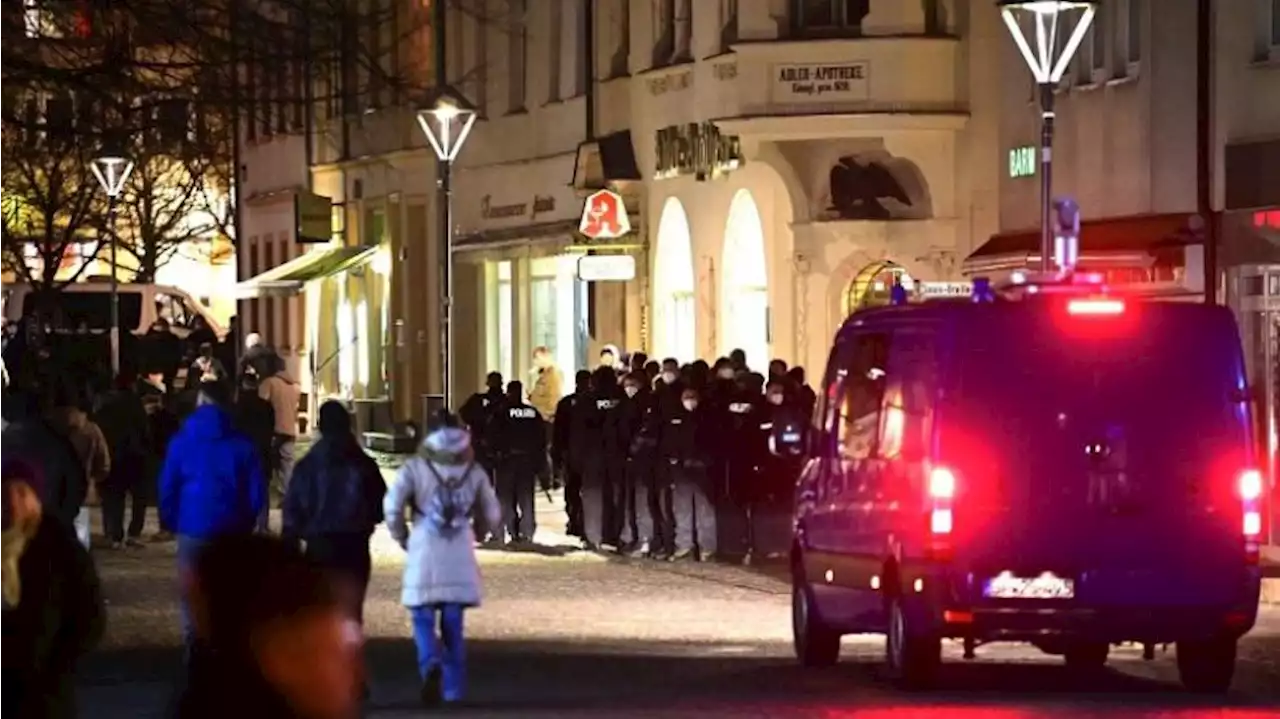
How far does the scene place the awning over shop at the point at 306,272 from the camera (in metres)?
60.2

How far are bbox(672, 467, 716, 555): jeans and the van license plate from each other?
12329 millimetres

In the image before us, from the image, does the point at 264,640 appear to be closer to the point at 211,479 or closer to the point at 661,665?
the point at 211,479

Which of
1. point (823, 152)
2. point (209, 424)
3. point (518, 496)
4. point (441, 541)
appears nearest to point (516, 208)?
point (823, 152)

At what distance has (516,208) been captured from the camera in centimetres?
5109

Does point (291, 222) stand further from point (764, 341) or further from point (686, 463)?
point (686, 463)

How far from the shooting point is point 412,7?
162 ft

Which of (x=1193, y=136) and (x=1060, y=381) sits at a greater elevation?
(x=1193, y=136)

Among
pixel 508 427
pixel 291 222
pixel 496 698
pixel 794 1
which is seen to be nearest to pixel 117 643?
pixel 496 698

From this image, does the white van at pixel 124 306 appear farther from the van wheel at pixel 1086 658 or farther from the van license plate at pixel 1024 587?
the van license plate at pixel 1024 587

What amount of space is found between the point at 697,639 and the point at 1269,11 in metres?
10.5

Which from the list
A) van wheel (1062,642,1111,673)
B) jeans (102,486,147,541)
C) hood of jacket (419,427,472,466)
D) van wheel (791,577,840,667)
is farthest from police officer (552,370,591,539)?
hood of jacket (419,427,472,466)

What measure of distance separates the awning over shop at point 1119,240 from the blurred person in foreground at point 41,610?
2081 cm

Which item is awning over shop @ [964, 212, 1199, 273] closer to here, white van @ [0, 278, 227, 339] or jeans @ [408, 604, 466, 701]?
jeans @ [408, 604, 466, 701]

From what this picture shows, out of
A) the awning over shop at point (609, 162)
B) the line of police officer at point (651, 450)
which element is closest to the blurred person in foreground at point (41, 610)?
the line of police officer at point (651, 450)
